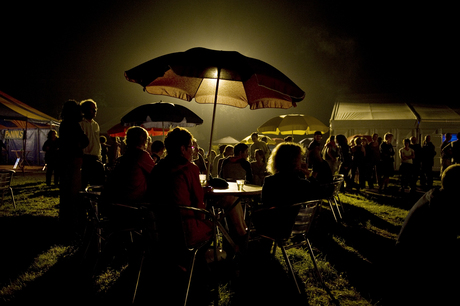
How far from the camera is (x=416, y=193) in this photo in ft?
27.8

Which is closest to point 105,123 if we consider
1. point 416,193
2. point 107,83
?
point 416,193

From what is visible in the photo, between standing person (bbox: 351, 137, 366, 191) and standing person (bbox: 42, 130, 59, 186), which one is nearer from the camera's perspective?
standing person (bbox: 351, 137, 366, 191)

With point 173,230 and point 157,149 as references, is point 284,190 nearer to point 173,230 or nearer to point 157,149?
point 173,230

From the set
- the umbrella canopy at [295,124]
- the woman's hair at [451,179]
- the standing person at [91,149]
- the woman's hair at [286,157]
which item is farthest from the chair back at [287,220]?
the umbrella canopy at [295,124]

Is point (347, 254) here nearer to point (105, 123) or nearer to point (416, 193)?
point (416, 193)

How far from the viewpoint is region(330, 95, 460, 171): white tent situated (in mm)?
14008

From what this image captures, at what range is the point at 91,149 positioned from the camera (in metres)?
4.54

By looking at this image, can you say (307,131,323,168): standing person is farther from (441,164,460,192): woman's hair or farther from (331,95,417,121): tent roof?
(331,95,417,121): tent roof

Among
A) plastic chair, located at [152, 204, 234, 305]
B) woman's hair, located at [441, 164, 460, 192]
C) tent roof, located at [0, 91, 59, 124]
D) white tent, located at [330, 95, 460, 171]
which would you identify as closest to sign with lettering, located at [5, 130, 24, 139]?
tent roof, located at [0, 91, 59, 124]

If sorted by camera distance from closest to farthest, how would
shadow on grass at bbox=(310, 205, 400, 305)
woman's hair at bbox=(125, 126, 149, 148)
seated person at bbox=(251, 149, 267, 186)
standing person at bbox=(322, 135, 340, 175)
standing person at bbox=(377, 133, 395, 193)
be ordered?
shadow on grass at bbox=(310, 205, 400, 305) → woman's hair at bbox=(125, 126, 149, 148) → seated person at bbox=(251, 149, 267, 186) → standing person at bbox=(322, 135, 340, 175) → standing person at bbox=(377, 133, 395, 193)

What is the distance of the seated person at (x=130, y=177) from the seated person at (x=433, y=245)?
8.24 ft

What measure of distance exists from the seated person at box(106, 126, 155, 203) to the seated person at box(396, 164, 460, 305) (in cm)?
251

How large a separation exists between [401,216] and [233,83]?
4.36 meters

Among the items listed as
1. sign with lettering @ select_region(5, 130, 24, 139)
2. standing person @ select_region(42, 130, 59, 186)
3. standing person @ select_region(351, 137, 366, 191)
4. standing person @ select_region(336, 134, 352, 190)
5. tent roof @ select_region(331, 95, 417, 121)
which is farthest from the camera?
sign with lettering @ select_region(5, 130, 24, 139)
